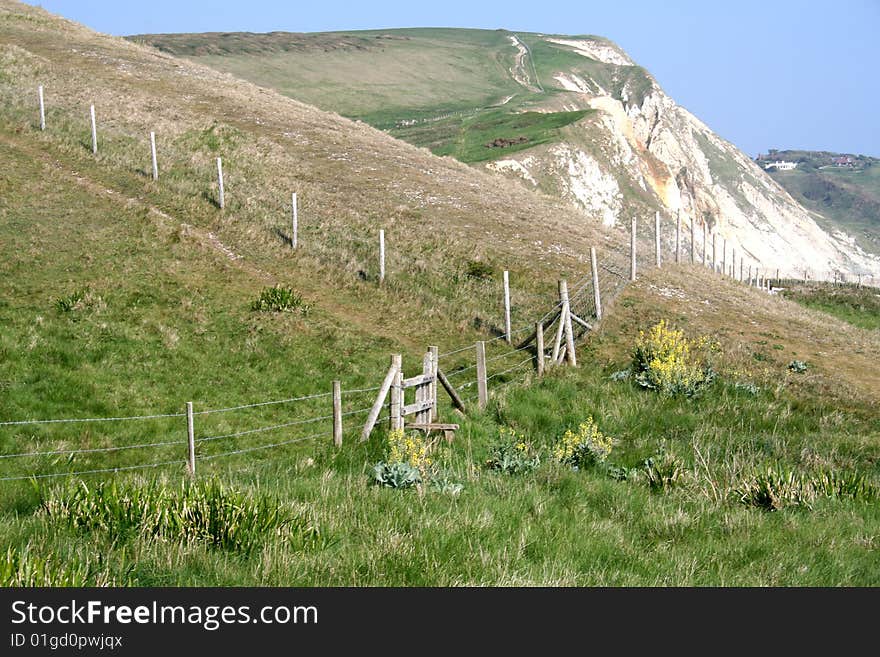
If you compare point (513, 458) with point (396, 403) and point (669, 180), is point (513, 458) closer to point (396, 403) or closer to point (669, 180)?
point (396, 403)

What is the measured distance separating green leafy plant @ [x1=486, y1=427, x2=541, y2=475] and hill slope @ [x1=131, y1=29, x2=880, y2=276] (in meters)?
38.1

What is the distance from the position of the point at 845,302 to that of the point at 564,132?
164ft

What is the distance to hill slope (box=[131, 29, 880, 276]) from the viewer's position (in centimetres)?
8838

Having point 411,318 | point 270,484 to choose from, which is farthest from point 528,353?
point 270,484

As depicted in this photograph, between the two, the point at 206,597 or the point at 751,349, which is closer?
the point at 206,597

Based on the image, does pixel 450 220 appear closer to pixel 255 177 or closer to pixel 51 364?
pixel 255 177

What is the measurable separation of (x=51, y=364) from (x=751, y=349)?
1940 cm

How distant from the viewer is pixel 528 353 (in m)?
24.2

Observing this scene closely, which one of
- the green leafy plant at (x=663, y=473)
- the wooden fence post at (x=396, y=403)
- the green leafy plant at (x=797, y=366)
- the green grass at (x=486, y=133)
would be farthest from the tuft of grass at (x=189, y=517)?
the green grass at (x=486, y=133)

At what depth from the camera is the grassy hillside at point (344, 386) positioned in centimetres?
796

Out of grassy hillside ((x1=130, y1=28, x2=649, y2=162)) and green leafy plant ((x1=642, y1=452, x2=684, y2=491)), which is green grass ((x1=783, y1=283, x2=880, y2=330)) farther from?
grassy hillside ((x1=130, y1=28, x2=649, y2=162))

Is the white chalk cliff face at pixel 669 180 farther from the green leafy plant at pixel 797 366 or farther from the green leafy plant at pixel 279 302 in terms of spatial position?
the green leafy plant at pixel 279 302

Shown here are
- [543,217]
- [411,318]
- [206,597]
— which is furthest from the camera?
[543,217]

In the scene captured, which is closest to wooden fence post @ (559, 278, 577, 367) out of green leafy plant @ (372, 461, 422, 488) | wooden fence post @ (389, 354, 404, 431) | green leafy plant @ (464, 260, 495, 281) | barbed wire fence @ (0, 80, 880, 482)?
barbed wire fence @ (0, 80, 880, 482)
